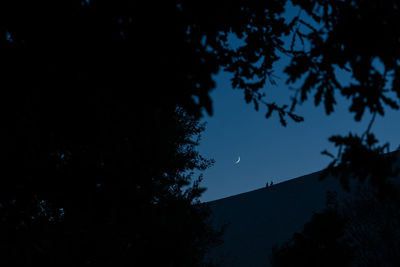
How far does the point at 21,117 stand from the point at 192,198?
7.39 meters

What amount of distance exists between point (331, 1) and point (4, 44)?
13.7 feet

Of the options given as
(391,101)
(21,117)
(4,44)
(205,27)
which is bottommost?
(391,101)

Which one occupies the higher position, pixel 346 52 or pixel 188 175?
pixel 188 175

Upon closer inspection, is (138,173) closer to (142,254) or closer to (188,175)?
(142,254)

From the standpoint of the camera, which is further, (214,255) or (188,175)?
(214,255)

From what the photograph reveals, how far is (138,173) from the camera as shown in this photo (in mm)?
8016

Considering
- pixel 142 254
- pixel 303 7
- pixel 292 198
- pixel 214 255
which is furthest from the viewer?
pixel 214 255

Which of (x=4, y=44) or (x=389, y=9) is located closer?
(x=389, y=9)

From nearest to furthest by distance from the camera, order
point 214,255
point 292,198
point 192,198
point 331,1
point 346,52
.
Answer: point 346,52
point 331,1
point 192,198
point 292,198
point 214,255

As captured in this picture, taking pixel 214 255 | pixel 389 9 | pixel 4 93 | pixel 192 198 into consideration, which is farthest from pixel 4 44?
pixel 214 255

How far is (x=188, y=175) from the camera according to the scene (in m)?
12.4

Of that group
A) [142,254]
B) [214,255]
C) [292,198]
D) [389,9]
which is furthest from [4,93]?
[214,255]

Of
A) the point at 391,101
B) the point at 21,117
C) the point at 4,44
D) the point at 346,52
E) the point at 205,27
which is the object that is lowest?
the point at 391,101

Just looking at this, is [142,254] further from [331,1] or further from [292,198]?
[292,198]
